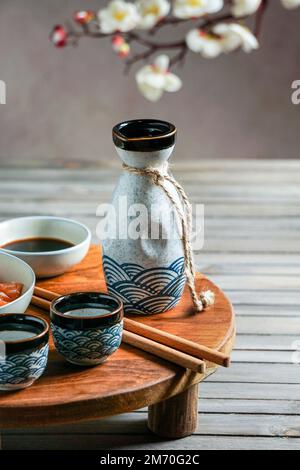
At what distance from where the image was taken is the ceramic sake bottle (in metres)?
1.46

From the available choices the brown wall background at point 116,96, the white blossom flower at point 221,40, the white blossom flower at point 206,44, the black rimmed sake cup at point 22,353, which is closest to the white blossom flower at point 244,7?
the white blossom flower at point 221,40

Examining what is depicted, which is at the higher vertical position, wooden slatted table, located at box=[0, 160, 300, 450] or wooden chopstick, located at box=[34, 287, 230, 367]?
wooden chopstick, located at box=[34, 287, 230, 367]

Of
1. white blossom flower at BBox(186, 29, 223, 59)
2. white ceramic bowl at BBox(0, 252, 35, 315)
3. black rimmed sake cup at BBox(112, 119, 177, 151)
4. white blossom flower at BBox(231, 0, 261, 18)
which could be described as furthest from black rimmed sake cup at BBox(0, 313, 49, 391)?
white blossom flower at BBox(186, 29, 223, 59)

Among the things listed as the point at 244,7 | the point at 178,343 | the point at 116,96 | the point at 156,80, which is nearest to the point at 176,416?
the point at 178,343

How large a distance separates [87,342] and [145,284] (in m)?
0.22

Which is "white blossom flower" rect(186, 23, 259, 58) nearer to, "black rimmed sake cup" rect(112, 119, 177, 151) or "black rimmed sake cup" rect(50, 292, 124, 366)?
"black rimmed sake cup" rect(112, 119, 177, 151)

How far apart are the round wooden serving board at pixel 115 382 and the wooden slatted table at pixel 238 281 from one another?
0.26 meters

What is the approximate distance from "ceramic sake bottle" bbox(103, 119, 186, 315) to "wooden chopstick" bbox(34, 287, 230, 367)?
7 centimetres

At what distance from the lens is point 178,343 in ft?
4.56

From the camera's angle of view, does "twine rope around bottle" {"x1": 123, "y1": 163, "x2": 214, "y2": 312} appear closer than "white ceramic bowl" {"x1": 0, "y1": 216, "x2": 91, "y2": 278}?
Yes

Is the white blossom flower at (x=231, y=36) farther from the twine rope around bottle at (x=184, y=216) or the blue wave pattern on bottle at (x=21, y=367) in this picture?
the blue wave pattern on bottle at (x=21, y=367)

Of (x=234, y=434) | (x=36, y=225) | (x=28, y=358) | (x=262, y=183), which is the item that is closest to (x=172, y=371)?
→ (x=28, y=358)
